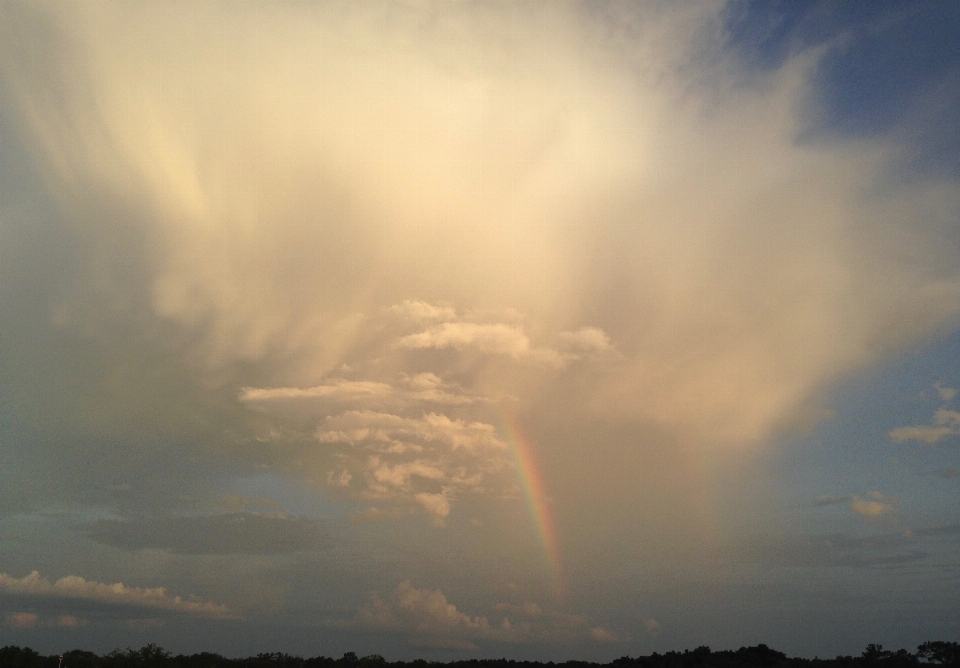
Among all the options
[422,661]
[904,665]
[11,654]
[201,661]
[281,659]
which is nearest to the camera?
[904,665]

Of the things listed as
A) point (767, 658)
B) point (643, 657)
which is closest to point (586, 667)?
point (643, 657)

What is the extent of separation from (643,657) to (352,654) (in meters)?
82.2

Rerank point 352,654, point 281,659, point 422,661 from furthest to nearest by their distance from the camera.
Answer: point 352,654 → point 422,661 → point 281,659

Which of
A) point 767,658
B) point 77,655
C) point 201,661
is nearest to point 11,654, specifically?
point 77,655

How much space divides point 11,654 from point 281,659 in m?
56.0

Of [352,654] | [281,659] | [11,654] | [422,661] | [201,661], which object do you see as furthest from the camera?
[352,654]

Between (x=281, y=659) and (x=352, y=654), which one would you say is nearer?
(x=281, y=659)

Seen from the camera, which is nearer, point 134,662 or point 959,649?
point 959,649

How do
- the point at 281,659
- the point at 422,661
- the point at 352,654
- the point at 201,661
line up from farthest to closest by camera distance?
the point at 352,654, the point at 422,661, the point at 281,659, the point at 201,661

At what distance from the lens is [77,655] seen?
141 m

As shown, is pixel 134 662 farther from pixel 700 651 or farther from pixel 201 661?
pixel 700 651

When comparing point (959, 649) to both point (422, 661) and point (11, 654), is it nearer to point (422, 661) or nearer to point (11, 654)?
point (422, 661)

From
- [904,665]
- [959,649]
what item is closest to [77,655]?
[904,665]

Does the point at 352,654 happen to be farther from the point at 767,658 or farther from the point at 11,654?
the point at 767,658
